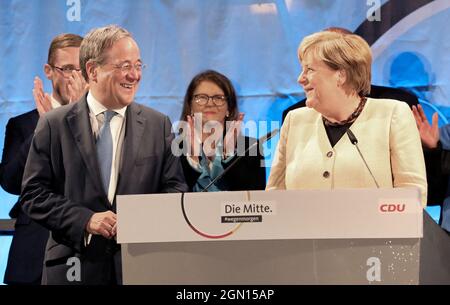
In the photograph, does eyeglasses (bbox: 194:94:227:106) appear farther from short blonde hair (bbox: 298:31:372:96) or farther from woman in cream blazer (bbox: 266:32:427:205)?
short blonde hair (bbox: 298:31:372:96)

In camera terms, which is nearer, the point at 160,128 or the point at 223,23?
the point at 160,128

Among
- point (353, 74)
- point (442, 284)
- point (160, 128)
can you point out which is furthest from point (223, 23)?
point (442, 284)

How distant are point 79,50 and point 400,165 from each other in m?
1.94

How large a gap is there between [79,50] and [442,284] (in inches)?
92.3

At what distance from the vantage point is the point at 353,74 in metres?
3.37

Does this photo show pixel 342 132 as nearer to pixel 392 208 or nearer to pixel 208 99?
pixel 392 208

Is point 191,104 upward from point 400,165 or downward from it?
upward

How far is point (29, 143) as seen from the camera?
411 centimetres

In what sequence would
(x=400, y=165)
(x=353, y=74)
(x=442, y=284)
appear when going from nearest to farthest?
(x=442, y=284) < (x=400, y=165) < (x=353, y=74)

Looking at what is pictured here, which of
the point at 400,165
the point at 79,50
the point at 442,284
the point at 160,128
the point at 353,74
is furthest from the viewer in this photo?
the point at 79,50

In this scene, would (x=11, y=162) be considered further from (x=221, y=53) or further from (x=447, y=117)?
(x=447, y=117)

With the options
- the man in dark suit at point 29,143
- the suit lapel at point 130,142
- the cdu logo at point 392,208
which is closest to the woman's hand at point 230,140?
the suit lapel at point 130,142

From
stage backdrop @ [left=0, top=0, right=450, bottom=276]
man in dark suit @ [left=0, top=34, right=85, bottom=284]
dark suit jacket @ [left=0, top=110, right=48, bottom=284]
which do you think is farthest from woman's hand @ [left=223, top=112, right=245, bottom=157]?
dark suit jacket @ [left=0, top=110, right=48, bottom=284]

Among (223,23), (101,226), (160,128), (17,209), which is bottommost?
(101,226)
